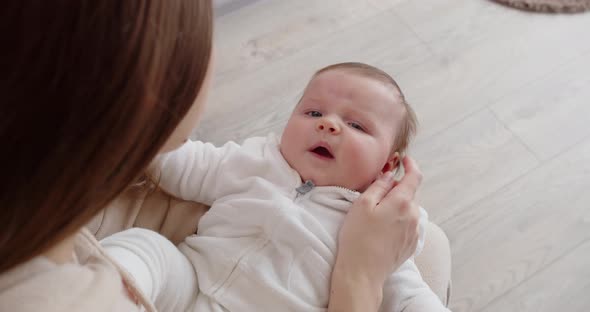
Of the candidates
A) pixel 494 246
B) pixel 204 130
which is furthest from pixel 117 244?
pixel 494 246

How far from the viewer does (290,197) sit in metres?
1.01

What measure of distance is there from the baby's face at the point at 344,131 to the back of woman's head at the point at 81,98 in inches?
21.6

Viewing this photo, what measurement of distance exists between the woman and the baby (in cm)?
34

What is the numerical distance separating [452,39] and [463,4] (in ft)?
0.50

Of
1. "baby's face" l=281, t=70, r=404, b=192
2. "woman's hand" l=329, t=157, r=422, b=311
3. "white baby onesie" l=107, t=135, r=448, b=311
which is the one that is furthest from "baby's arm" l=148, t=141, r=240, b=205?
"woman's hand" l=329, t=157, r=422, b=311

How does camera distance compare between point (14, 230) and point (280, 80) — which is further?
point (280, 80)

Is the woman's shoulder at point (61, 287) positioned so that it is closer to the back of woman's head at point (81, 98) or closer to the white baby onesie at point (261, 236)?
the back of woman's head at point (81, 98)

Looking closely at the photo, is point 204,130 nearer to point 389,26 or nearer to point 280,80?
point 280,80

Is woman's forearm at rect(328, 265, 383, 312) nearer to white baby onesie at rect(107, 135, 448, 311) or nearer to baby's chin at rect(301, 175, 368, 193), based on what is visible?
white baby onesie at rect(107, 135, 448, 311)

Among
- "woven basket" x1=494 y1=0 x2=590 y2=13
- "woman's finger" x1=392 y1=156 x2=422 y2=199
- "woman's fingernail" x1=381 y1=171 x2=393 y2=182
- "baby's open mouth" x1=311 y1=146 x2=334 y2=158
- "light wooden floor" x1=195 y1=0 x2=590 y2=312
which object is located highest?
"baby's open mouth" x1=311 y1=146 x2=334 y2=158

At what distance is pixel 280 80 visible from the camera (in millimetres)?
1622

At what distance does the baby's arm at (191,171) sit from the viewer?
1003 millimetres

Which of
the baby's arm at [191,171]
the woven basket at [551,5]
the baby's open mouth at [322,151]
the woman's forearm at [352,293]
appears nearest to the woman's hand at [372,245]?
the woman's forearm at [352,293]

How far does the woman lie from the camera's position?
0.40 metres
